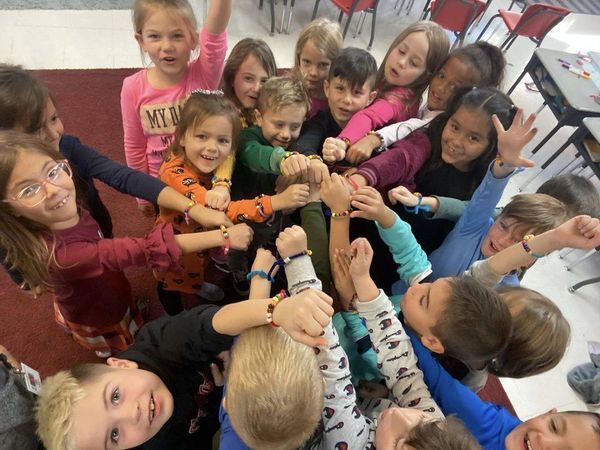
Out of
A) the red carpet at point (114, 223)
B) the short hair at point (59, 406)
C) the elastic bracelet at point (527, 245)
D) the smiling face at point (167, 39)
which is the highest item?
the smiling face at point (167, 39)

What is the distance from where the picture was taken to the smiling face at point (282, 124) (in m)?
1.61

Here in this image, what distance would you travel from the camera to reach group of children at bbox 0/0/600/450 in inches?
36.9

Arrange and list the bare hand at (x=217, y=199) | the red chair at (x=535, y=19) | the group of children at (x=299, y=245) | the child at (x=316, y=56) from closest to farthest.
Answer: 1. the group of children at (x=299, y=245)
2. the bare hand at (x=217, y=199)
3. the child at (x=316, y=56)
4. the red chair at (x=535, y=19)

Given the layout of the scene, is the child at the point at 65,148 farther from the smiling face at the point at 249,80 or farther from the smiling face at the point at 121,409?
the smiling face at the point at 249,80

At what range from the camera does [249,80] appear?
176 centimetres

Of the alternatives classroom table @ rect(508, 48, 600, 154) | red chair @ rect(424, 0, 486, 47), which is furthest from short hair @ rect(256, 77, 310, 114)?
red chair @ rect(424, 0, 486, 47)

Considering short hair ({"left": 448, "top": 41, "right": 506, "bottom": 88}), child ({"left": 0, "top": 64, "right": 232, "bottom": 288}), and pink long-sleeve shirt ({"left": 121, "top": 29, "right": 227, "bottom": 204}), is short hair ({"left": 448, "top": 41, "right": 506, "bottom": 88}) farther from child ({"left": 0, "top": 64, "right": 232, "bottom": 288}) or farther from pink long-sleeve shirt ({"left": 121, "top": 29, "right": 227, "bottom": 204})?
child ({"left": 0, "top": 64, "right": 232, "bottom": 288})

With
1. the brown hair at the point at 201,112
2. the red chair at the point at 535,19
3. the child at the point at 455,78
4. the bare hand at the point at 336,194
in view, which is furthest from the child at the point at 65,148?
the red chair at the point at 535,19

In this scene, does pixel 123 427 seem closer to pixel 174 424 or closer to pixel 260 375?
pixel 174 424

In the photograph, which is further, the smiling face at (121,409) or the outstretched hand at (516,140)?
the outstretched hand at (516,140)

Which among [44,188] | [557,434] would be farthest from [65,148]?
[557,434]

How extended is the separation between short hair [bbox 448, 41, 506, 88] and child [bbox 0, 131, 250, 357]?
1.28 metres

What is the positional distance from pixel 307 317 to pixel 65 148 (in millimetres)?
1190

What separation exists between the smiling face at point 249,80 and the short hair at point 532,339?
4.49 feet
